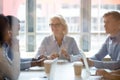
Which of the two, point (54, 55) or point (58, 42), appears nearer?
point (54, 55)

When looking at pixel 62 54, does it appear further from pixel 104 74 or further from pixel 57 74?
pixel 104 74

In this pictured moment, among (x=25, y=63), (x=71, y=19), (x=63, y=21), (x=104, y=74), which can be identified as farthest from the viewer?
(x=71, y=19)

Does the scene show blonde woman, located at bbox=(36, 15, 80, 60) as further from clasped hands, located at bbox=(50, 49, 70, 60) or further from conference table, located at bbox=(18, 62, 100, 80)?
conference table, located at bbox=(18, 62, 100, 80)

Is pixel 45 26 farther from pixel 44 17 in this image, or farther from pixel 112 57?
pixel 112 57

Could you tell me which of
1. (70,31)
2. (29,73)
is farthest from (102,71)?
(70,31)

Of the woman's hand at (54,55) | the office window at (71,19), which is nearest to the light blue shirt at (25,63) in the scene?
the woman's hand at (54,55)

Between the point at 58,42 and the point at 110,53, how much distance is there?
1.58 ft

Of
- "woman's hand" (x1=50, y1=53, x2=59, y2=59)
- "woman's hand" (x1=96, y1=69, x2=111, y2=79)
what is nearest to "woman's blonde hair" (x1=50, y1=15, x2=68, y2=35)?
"woman's hand" (x1=50, y1=53, x2=59, y2=59)

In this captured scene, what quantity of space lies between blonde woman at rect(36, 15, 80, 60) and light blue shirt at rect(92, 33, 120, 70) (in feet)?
0.71

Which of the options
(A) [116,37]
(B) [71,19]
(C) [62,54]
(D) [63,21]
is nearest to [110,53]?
(A) [116,37]

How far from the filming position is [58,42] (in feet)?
8.02

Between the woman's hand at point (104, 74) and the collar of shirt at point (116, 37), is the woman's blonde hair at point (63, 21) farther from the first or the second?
the woman's hand at point (104, 74)

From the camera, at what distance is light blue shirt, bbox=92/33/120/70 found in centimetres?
201

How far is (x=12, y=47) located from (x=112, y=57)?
844mm
